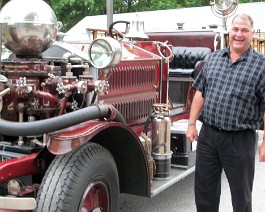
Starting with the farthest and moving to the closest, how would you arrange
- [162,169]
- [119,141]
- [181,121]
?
[181,121] < [162,169] < [119,141]

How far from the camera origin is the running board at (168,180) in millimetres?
3897

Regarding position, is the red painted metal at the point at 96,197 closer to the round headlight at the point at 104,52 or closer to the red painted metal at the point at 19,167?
the red painted metal at the point at 19,167

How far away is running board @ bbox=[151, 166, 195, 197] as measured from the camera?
390 cm

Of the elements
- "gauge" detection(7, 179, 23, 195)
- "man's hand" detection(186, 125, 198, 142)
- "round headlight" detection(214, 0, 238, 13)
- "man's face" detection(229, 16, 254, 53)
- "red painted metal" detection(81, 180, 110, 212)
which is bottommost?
"red painted metal" detection(81, 180, 110, 212)

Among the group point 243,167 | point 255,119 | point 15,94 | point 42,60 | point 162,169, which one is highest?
point 42,60

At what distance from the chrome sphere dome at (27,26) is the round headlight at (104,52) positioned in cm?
32

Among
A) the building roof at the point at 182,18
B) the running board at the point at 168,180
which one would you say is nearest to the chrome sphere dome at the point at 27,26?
the running board at the point at 168,180

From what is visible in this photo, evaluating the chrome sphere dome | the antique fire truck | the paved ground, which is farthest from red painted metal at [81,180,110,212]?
the paved ground

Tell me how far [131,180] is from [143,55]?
140 centimetres

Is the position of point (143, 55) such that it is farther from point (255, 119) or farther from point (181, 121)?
point (255, 119)

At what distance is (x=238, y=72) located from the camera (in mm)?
3254

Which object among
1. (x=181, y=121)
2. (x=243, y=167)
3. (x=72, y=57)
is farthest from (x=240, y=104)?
(x=181, y=121)

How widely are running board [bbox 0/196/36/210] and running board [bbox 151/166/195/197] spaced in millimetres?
1286

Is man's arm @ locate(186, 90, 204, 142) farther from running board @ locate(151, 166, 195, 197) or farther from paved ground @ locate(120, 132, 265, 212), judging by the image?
paved ground @ locate(120, 132, 265, 212)
